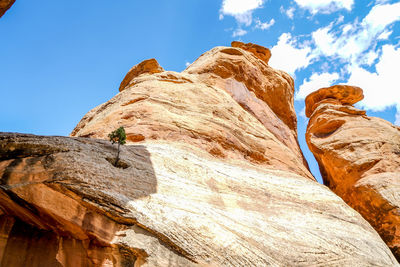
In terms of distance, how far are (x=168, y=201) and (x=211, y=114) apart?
26.3 feet

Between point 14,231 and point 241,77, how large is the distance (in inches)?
684

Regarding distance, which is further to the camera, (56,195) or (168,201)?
(168,201)

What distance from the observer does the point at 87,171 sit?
6.71m

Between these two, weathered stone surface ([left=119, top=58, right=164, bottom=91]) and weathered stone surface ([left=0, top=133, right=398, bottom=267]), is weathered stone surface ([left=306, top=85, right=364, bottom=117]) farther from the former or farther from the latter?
weathered stone surface ([left=0, top=133, right=398, bottom=267])

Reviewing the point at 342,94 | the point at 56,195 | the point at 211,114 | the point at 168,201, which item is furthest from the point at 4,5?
the point at 342,94

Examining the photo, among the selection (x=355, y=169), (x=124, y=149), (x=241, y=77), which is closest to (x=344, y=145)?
(x=355, y=169)

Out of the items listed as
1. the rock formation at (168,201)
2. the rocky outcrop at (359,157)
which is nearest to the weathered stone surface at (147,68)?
the rock formation at (168,201)

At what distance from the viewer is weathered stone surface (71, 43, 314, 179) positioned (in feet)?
Result: 43.0

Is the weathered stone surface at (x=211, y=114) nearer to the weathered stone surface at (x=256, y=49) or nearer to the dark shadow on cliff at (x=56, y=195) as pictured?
the dark shadow on cliff at (x=56, y=195)

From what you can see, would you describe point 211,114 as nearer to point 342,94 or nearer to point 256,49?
point 256,49

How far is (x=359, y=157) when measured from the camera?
18938mm

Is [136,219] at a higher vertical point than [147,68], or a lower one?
lower

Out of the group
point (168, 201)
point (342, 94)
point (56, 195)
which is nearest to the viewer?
point (56, 195)

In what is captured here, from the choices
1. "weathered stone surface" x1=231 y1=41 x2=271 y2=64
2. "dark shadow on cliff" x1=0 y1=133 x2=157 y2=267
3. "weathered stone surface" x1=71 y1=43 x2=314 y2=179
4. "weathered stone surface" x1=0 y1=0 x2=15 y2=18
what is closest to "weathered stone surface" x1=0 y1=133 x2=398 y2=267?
"dark shadow on cliff" x1=0 y1=133 x2=157 y2=267
